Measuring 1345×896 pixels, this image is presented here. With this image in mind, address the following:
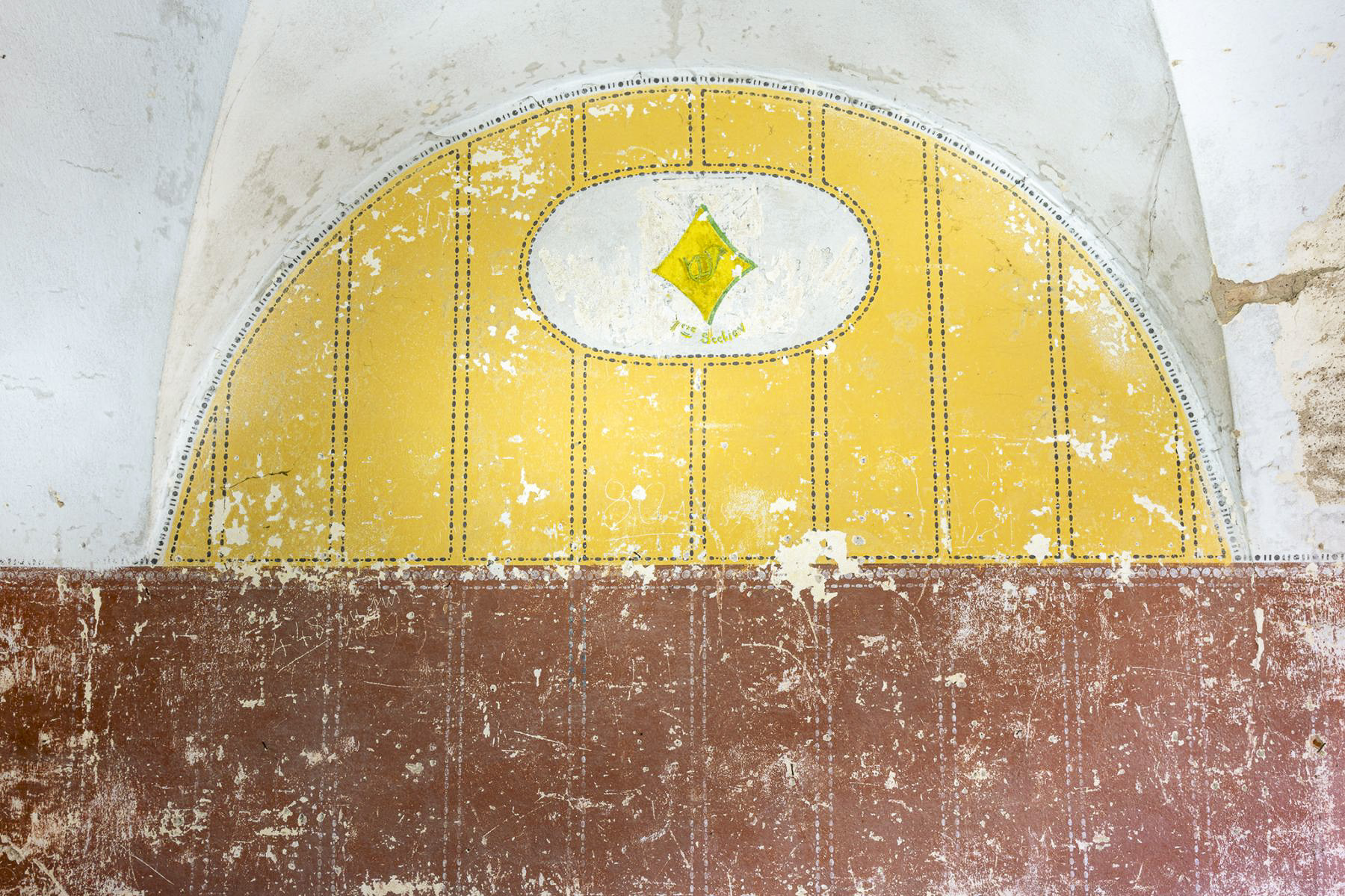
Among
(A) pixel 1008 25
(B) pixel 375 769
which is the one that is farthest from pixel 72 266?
(A) pixel 1008 25

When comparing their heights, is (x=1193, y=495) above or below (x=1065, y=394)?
below

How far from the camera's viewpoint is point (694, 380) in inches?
162

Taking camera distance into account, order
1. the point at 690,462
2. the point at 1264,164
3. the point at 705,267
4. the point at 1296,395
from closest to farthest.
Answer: the point at 1264,164
the point at 1296,395
the point at 690,462
the point at 705,267

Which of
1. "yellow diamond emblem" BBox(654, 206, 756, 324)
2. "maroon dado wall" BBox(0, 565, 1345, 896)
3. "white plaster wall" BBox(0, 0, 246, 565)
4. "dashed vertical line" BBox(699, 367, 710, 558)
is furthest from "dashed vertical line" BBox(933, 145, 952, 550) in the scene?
"white plaster wall" BBox(0, 0, 246, 565)

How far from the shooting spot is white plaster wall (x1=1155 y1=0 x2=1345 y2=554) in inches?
127

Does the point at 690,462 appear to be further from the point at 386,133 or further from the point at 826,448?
the point at 386,133

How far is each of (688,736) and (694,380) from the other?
1.55 metres

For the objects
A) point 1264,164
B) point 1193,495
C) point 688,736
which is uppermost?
point 1264,164

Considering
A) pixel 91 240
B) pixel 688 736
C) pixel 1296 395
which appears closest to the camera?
pixel 91 240

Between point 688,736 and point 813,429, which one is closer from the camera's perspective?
point 688,736

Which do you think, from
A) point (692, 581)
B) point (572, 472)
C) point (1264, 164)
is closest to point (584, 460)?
point (572, 472)

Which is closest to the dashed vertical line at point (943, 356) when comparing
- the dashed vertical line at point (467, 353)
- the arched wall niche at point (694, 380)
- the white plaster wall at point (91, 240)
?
the arched wall niche at point (694, 380)

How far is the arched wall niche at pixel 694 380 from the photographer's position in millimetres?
4035

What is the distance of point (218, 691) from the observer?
3998mm
